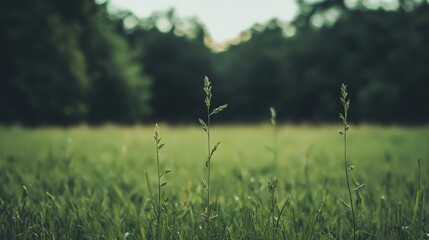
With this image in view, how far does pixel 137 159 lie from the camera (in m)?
5.23

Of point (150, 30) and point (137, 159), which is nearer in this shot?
point (137, 159)

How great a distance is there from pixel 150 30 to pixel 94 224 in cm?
5077

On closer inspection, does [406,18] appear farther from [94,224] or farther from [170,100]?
[94,224]

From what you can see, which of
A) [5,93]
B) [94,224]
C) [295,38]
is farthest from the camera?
[295,38]

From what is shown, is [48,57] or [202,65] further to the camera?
[202,65]

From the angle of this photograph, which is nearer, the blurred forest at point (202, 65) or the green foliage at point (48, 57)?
the green foliage at point (48, 57)

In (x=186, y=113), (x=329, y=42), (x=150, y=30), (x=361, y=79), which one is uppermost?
(x=150, y=30)

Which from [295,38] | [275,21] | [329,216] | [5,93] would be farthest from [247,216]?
[275,21]

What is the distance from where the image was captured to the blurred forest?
23.6 metres

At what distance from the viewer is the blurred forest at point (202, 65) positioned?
2364cm

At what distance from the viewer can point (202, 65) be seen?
160 ft

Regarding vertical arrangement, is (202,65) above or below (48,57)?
above

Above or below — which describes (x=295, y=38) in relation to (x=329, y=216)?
above

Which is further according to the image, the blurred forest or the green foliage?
A: the blurred forest
